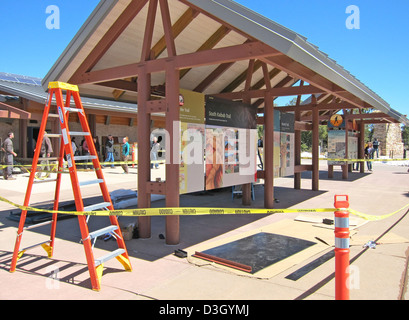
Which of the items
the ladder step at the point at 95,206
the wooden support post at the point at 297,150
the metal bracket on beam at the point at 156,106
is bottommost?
the ladder step at the point at 95,206

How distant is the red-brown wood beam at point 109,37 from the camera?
577 cm

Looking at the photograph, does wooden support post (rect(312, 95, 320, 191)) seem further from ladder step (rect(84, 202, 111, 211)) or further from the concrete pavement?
ladder step (rect(84, 202, 111, 211))

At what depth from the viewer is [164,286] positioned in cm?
385

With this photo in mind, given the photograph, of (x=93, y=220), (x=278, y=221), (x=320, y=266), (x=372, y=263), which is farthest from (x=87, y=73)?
(x=372, y=263)

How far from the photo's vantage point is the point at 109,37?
6.12m

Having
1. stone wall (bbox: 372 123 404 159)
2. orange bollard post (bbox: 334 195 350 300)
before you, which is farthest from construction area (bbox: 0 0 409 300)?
stone wall (bbox: 372 123 404 159)

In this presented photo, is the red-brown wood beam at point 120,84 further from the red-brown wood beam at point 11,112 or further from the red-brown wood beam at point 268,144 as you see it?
the red-brown wood beam at point 11,112

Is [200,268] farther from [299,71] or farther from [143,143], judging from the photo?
[299,71]

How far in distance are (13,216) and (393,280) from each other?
22.9 feet

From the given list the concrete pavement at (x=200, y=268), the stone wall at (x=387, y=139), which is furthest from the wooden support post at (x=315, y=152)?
the stone wall at (x=387, y=139)

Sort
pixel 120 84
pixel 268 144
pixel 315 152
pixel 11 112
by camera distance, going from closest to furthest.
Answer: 1. pixel 120 84
2. pixel 268 144
3. pixel 315 152
4. pixel 11 112

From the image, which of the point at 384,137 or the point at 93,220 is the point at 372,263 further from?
the point at 384,137

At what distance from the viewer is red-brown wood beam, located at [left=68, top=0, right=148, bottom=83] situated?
5.77m

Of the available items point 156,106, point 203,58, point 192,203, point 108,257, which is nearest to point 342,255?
point 108,257
